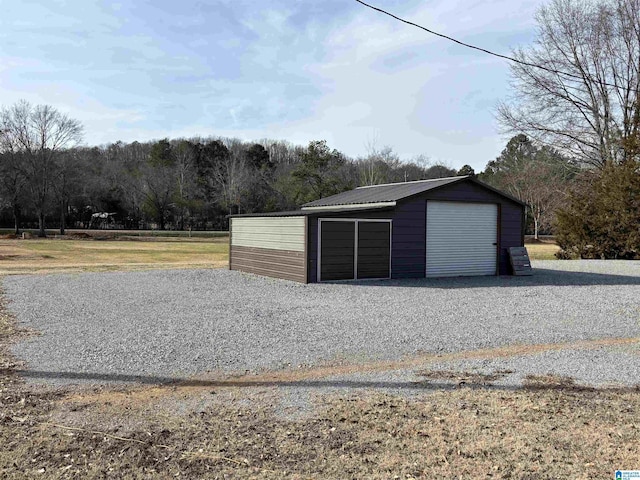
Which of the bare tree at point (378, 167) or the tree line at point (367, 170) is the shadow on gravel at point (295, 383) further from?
the bare tree at point (378, 167)

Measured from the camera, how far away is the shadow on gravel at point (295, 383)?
5047 mm

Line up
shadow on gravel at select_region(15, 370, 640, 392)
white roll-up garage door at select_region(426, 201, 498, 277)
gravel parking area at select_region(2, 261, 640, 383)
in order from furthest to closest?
white roll-up garage door at select_region(426, 201, 498, 277) < gravel parking area at select_region(2, 261, 640, 383) < shadow on gravel at select_region(15, 370, 640, 392)

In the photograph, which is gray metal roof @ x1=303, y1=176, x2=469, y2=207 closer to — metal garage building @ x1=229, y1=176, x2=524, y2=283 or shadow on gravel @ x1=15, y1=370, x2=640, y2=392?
metal garage building @ x1=229, y1=176, x2=524, y2=283

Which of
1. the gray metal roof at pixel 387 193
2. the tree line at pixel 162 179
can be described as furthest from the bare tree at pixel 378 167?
the gray metal roof at pixel 387 193

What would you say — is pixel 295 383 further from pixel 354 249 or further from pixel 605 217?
pixel 605 217

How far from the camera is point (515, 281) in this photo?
1544 cm

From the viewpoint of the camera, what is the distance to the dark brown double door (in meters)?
14.6

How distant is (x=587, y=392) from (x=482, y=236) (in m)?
12.6

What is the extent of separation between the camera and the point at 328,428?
3975mm

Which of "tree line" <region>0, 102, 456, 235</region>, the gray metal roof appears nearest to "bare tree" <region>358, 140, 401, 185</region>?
→ "tree line" <region>0, 102, 456, 235</region>

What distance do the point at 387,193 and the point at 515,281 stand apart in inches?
189

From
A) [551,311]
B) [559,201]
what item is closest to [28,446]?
[551,311]

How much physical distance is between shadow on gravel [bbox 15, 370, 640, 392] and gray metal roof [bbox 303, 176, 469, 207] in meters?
10.7

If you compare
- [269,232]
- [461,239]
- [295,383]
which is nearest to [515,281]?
[461,239]
